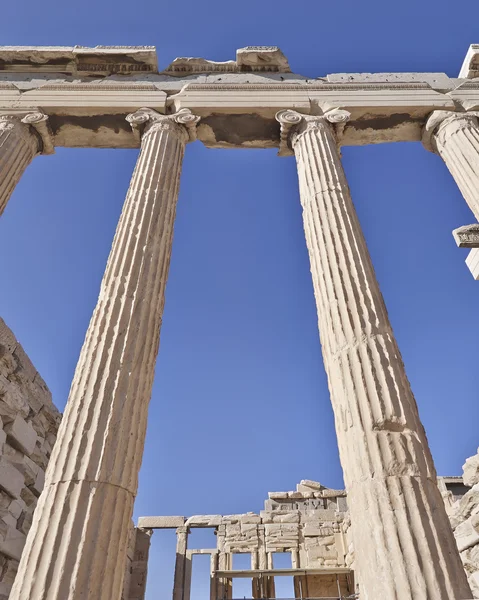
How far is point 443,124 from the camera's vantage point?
1337 centimetres

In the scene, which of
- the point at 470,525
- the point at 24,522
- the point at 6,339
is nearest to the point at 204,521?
the point at 24,522

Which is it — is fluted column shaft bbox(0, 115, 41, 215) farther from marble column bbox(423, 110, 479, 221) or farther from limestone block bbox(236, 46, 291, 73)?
marble column bbox(423, 110, 479, 221)

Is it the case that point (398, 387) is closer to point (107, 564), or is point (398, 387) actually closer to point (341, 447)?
point (341, 447)

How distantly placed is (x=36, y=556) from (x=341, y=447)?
425 cm

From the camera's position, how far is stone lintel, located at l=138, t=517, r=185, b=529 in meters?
26.2

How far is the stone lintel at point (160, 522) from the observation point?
2622 centimetres

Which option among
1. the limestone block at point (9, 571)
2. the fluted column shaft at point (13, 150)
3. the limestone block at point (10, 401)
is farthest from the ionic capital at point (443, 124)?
the limestone block at point (9, 571)

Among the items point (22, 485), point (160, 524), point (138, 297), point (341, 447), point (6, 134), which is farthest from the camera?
point (160, 524)

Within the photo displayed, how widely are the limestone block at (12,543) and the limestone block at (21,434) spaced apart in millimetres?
1803

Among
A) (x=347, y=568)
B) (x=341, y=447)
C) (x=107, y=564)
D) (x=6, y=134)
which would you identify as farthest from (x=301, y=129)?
(x=347, y=568)

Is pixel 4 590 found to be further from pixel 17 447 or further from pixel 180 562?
pixel 180 562

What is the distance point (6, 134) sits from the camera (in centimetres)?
1273

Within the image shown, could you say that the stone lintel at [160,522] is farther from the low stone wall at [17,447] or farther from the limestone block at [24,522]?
the limestone block at [24,522]

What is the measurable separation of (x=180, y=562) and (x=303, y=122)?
2298 cm
